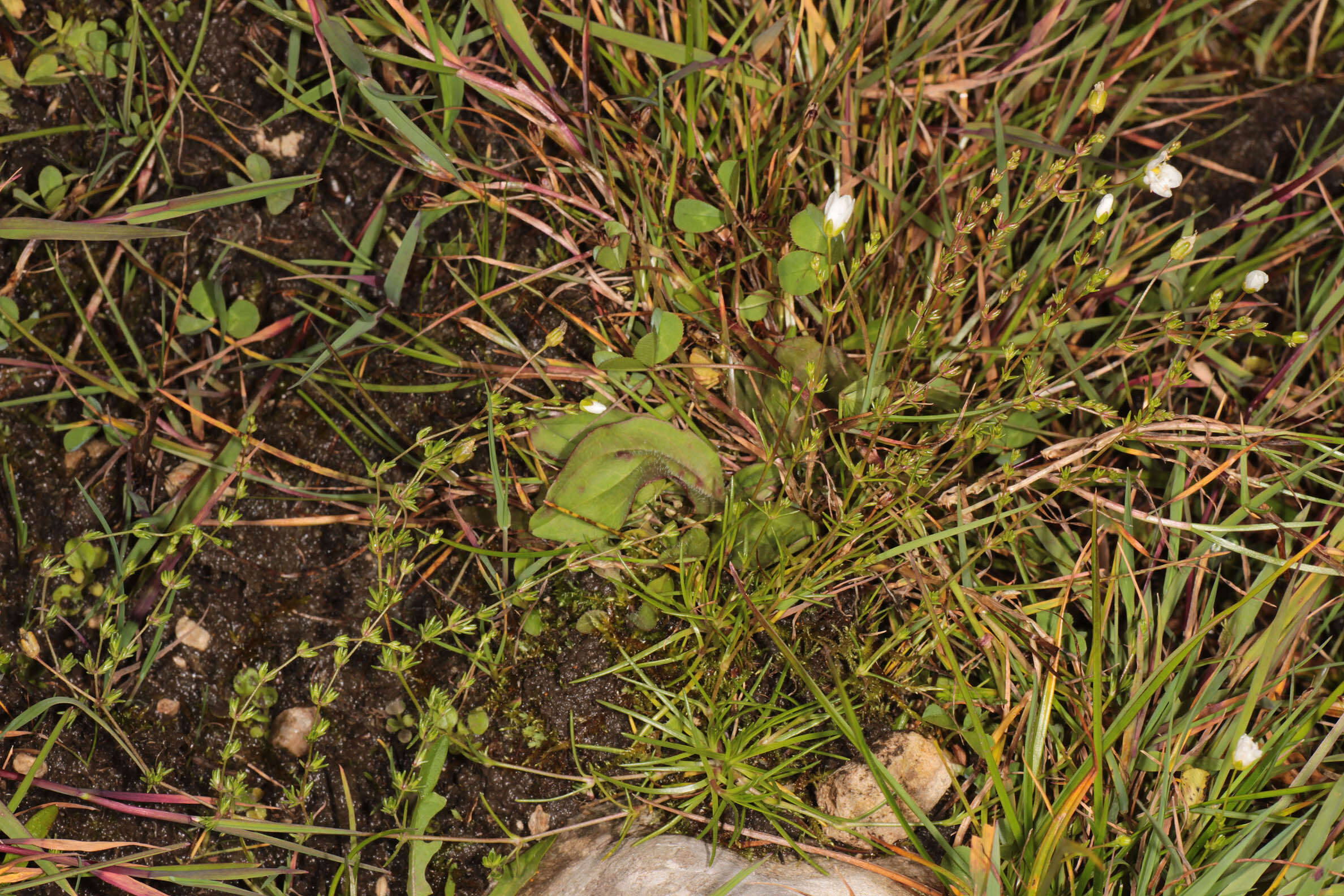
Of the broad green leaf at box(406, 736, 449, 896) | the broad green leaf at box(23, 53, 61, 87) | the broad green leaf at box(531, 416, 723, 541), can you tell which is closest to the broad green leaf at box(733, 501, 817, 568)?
the broad green leaf at box(531, 416, 723, 541)

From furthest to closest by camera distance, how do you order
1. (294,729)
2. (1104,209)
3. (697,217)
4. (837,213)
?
(697,217) → (294,729) → (837,213) → (1104,209)

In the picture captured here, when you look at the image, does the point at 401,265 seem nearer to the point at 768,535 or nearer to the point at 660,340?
the point at 660,340

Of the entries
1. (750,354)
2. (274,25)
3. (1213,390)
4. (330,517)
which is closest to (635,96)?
(750,354)

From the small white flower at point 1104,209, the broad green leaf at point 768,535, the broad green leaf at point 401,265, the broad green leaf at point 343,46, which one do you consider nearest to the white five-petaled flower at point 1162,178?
the small white flower at point 1104,209

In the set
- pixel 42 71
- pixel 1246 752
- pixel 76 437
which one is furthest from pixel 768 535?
pixel 42 71

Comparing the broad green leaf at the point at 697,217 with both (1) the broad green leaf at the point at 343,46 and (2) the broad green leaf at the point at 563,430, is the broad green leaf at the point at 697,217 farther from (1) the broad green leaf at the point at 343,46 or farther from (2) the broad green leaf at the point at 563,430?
(1) the broad green leaf at the point at 343,46

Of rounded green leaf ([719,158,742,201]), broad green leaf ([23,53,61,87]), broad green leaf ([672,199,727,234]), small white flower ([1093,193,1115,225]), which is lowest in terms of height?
broad green leaf ([672,199,727,234])

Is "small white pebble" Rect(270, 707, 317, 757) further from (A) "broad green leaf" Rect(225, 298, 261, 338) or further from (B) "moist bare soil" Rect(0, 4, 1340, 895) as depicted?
(A) "broad green leaf" Rect(225, 298, 261, 338)
